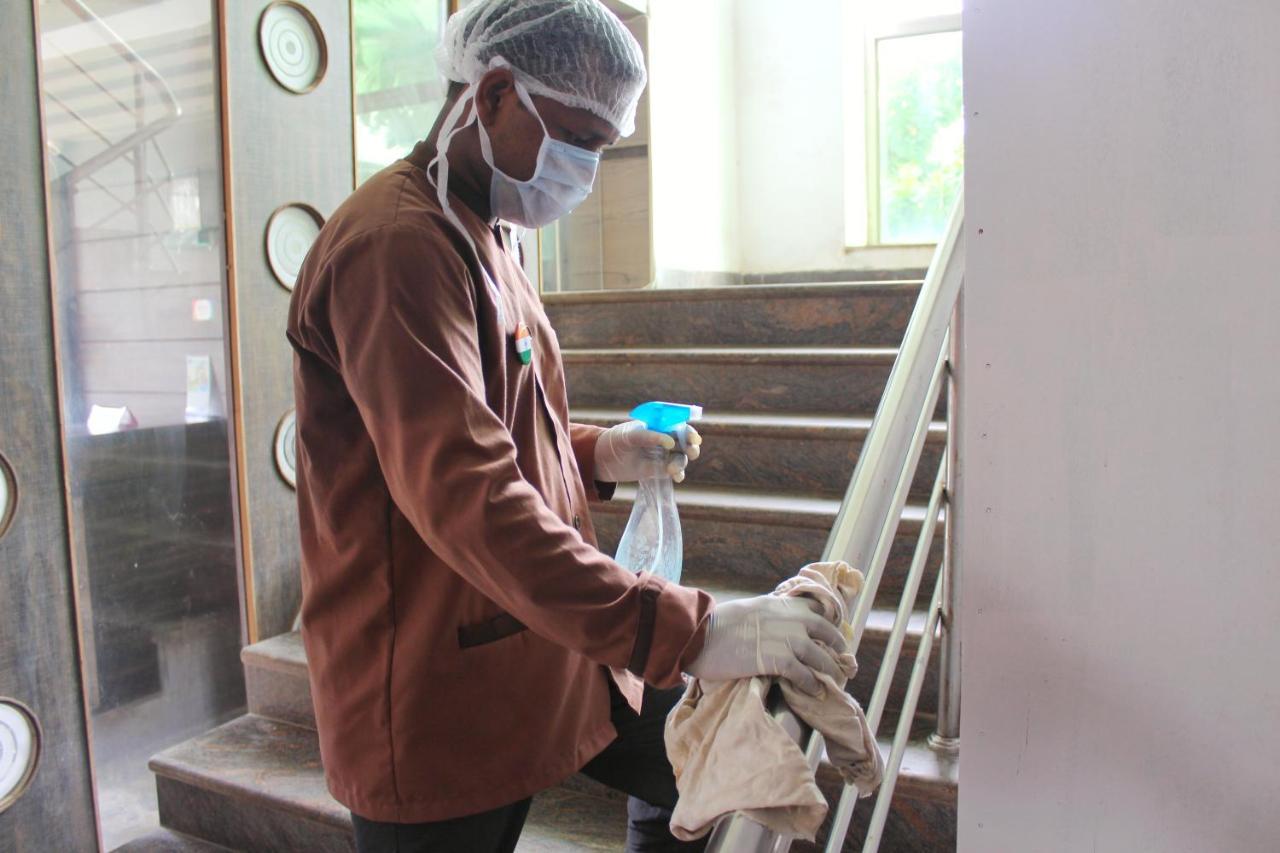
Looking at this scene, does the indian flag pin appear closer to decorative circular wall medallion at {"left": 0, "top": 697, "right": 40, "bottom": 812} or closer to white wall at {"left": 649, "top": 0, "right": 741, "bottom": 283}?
decorative circular wall medallion at {"left": 0, "top": 697, "right": 40, "bottom": 812}

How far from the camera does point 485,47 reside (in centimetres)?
113

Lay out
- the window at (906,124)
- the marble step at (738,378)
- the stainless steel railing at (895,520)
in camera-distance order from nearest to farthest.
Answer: the stainless steel railing at (895,520) < the marble step at (738,378) < the window at (906,124)

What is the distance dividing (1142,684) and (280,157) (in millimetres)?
2185

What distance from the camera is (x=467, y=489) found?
93cm

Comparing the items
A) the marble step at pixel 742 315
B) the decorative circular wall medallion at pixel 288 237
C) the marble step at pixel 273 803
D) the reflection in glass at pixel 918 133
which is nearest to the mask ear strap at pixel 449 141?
the marble step at pixel 273 803

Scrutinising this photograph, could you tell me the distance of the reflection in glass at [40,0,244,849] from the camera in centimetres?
207

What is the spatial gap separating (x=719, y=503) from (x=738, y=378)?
55 centimetres

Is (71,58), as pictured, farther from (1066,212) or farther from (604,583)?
(1066,212)

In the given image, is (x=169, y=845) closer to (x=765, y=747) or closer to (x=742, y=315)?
(x=765, y=747)

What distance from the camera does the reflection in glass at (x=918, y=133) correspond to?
4676mm

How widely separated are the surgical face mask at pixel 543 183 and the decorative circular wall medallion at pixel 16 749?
1.53 meters

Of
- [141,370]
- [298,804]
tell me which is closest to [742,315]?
[141,370]

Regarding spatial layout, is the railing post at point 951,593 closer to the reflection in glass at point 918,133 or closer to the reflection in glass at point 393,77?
the reflection in glass at point 393,77

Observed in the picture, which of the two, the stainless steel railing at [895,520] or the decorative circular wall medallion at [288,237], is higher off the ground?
the decorative circular wall medallion at [288,237]
